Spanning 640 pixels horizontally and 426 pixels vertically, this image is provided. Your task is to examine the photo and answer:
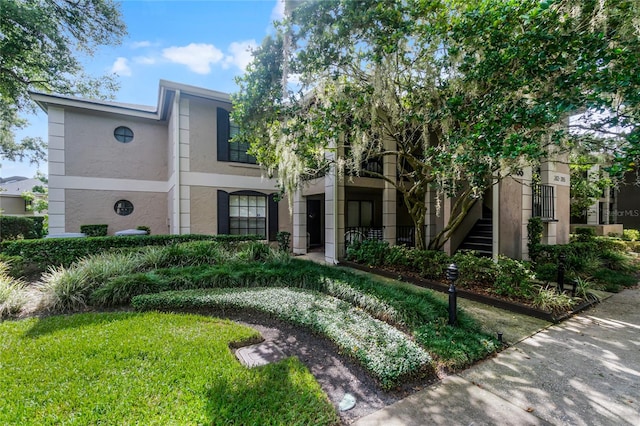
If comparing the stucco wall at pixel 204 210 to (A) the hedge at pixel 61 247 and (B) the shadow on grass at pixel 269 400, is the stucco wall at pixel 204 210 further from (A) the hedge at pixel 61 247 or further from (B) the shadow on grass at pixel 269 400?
(B) the shadow on grass at pixel 269 400

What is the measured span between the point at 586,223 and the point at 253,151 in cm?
1851

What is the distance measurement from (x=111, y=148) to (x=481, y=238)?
13.6m

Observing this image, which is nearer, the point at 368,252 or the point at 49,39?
the point at 368,252

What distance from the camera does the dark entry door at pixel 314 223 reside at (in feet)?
42.2

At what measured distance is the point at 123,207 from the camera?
1023 centimetres

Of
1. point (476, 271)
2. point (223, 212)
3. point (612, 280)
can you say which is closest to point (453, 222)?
point (476, 271)

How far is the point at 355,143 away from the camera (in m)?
6.34

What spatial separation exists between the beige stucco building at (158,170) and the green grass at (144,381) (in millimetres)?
6149

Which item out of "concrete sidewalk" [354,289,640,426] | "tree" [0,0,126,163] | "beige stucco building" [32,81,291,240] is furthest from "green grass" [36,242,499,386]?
"tree" [0,0,126,163]

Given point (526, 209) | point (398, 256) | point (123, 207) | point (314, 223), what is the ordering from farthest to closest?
point (314, 223), point (123, 207), point (526, 209), point (398, 256)

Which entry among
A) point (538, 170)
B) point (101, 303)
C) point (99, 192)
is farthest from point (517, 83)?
point (99, 192)

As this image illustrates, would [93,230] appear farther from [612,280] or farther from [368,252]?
[612,280]

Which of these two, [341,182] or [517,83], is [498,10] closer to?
[517,83]

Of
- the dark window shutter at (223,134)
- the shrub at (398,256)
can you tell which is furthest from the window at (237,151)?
the shrub at (398,256)
